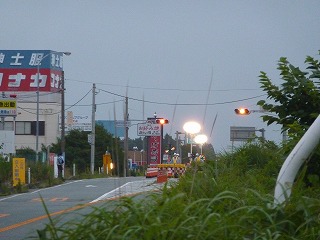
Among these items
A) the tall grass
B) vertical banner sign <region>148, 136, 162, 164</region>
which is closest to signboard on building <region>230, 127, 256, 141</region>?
the tall grass

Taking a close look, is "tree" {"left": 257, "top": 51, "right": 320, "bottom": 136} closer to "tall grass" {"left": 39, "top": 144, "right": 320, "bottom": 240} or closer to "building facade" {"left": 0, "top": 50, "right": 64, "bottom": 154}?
"tall grass" {"left": 39, "top": 144, "right": 320, "bottom": 240}

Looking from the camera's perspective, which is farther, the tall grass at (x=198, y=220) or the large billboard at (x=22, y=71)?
the large billboard at (x=22, y=71)

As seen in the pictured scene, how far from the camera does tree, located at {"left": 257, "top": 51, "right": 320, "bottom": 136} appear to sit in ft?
34.4

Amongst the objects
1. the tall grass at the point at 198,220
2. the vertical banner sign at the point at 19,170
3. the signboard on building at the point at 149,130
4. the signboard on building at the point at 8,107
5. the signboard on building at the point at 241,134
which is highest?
the signboard on building at the point at 8,107

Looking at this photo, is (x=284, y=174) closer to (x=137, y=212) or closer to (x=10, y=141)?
(x=137, y=212)

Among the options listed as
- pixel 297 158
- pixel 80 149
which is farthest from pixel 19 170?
pixel 80 149

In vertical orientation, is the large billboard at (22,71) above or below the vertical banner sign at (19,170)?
above

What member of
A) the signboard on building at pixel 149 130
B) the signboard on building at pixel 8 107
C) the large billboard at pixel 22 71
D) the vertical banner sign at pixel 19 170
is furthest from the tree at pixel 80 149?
the vertical banner sign at pixel 19 170

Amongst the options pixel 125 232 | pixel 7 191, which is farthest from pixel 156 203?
pixel 7 191

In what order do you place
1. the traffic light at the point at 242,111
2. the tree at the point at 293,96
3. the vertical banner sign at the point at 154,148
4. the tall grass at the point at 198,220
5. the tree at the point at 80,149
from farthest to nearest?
the tree at the point at 80,149 → the vertical banner sign at the point at 154,148 → the traffic light at the point at 242,111 → the tree at the point at 293,96 → the tall grass at the point at 198,220

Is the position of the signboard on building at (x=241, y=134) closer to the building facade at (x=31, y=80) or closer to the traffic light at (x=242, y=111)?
the traffic light at (x=242, y=111)

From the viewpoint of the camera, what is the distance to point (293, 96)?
1085 centimetres

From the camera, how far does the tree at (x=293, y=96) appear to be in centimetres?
1048

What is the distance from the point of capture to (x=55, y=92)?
7562 cm
